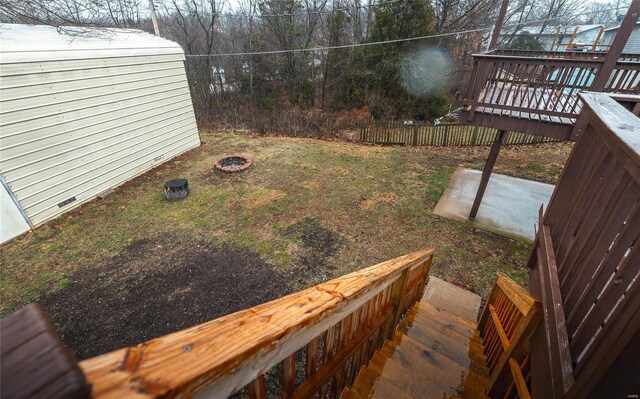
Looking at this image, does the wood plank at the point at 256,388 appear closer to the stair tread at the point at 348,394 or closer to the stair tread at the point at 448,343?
the stair tread at the point at 348,394

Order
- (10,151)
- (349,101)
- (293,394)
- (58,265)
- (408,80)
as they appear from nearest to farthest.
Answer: (293,394) → (58,265) → (10,151) → (408,80) → (349,101)

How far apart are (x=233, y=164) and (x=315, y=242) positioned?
4599mm

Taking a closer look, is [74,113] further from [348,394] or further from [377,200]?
[348,394]

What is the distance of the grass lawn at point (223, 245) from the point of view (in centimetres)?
416

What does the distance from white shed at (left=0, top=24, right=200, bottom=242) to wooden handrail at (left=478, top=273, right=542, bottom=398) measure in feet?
26.4

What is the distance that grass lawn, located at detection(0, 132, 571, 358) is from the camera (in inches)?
164

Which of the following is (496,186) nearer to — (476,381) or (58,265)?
(476,381)

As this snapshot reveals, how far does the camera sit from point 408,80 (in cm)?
1585

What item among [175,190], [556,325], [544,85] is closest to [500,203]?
[544,85]

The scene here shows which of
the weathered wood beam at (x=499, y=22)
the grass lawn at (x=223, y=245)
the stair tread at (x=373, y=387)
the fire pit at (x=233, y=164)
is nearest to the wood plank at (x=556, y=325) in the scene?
the stair tread at (x=373, y=387)

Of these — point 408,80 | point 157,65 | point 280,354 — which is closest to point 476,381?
point 280,354

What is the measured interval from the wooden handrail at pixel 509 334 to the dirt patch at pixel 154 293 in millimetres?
2779

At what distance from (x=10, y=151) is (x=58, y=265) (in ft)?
8.09

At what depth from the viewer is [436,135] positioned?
35.3 feet
